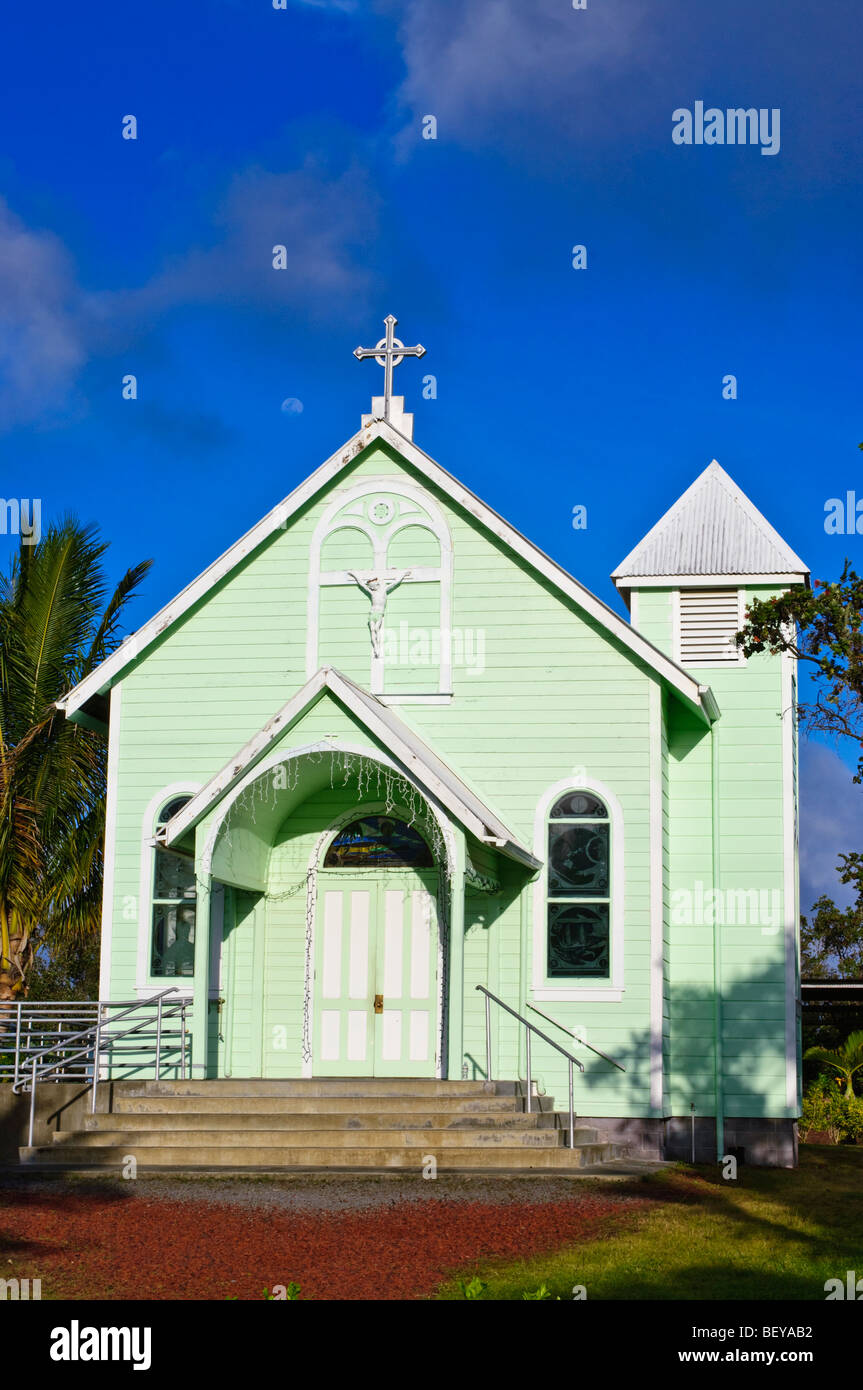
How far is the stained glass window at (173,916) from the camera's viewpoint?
18781mm

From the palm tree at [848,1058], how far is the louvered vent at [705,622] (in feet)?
29.8

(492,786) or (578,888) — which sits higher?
(492,786)

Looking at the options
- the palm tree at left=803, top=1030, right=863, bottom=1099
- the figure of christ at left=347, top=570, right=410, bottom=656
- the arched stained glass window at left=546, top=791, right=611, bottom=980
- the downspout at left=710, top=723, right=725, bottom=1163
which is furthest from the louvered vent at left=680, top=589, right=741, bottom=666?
the palm tree at left=803, top=1030, right=863, bottom=1099

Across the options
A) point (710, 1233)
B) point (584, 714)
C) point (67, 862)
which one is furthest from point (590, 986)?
point (67, 862)


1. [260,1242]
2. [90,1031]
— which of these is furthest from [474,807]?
[260,1242]

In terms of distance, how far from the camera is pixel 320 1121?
15.6 m

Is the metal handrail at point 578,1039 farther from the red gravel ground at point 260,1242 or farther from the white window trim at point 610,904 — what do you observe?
the red gravel ground at point 260,1242

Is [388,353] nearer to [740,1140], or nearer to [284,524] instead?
[284,524]

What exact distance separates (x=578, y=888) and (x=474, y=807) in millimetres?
2012

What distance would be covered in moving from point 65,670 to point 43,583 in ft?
4.64

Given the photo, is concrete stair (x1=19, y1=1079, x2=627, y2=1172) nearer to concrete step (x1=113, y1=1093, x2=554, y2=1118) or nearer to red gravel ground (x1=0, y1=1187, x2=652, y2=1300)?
concrete step (x1=113, y1=1093, x2=554, y2=1118)

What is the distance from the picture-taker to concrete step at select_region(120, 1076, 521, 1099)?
1598 centimetres

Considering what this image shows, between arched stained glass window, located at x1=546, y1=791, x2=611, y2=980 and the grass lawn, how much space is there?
3120mm

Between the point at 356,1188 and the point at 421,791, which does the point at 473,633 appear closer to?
the point at 421,791
